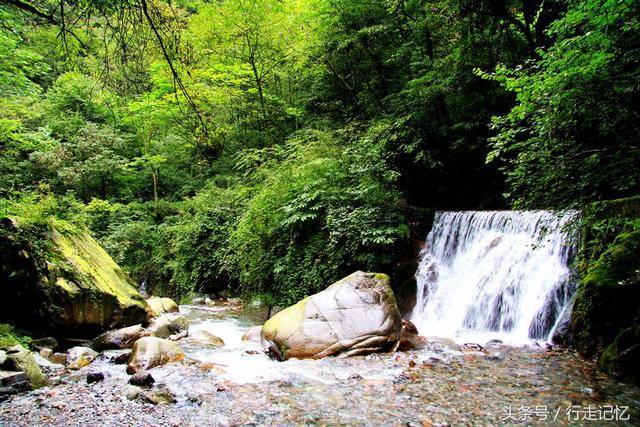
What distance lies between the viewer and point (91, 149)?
1625 centimetres

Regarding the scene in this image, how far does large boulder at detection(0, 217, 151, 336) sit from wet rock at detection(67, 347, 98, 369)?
0.95m

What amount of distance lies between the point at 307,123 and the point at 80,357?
12488 mm

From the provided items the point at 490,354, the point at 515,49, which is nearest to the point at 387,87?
the point at 515,49

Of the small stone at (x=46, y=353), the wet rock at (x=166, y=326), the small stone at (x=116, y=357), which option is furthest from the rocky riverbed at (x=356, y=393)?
the wet rock at (x=166, y=326)

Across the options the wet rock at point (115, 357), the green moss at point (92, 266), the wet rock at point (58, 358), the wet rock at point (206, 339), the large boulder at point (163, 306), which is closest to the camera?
the wet rock at point (58, 358)

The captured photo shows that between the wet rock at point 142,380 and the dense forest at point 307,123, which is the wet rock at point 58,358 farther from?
the dense forest at point 307,123

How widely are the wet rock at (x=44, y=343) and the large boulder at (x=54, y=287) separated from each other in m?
0.41

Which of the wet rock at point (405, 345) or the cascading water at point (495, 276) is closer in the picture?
the wet rock at point (405, 345)

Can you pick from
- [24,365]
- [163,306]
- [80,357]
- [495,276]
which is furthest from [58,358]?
[495,276]

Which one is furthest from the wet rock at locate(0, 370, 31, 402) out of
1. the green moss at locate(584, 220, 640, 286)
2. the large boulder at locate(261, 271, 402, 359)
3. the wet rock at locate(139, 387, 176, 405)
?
the green moss at locate(584, 220, 640, 286)

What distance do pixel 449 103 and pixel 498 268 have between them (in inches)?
251

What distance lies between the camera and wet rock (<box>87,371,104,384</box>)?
4773 millimetres

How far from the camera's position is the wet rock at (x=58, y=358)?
564 cm

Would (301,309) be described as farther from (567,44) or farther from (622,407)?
(567,44)
